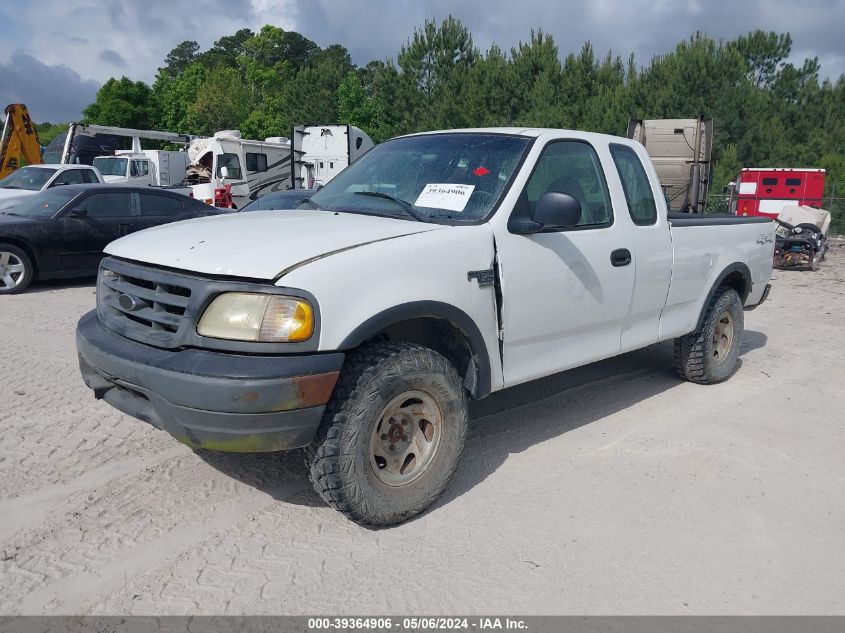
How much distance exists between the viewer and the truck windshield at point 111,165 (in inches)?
861

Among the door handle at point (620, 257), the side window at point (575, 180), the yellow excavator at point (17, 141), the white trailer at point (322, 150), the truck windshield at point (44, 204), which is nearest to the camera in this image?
the side window at point (575, 180)

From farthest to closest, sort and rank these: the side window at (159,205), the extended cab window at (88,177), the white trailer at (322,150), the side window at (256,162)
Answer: the side window at (256,162) < the white trailer at (322,150) < the extended cab window at (88,177) < the side window at (159,205)

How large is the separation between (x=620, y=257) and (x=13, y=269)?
8.39 metres

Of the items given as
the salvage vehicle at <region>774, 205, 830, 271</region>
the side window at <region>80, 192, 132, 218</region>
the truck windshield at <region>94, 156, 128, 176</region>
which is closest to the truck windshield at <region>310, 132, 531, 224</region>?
the side window at <region>80, 192, 132, 218</region>

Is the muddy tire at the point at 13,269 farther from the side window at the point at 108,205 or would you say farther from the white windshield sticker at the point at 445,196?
the white windshield sticker at the point at 445,196

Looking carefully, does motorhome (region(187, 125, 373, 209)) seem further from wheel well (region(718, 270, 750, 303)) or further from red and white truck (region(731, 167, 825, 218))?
wheel well (region(718, 270, 750, 303))

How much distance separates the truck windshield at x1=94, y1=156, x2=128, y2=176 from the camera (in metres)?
21.9

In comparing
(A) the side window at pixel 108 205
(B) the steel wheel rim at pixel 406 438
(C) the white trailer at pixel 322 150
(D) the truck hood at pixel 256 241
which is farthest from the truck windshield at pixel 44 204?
(C) the white trailer at pixel 322 150

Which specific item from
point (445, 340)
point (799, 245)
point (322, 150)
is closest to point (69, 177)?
point (322, 150)

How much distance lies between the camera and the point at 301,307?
2.95 meters

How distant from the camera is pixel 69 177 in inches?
582

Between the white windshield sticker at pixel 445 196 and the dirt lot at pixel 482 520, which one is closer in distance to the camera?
the dirt lot at pixel 482 520

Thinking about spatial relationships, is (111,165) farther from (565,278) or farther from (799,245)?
(565,278)

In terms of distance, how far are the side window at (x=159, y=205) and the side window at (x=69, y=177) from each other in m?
4.43
